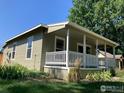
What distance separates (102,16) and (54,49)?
68.3 ft

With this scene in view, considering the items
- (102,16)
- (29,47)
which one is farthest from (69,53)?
(102,16)

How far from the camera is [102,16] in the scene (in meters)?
33.0

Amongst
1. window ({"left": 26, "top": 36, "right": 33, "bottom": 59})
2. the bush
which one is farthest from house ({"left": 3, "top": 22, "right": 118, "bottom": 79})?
the bush

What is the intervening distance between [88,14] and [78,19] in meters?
2.22

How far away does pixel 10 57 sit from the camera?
67.5 ft

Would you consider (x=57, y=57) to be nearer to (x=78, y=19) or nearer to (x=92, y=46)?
(x=92, y=46)

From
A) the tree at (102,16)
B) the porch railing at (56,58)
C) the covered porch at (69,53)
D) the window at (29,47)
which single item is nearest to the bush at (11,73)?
the porch railing at (56,58)

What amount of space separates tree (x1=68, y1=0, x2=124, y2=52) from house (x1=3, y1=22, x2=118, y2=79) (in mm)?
16032

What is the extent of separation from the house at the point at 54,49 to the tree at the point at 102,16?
16.0 metres

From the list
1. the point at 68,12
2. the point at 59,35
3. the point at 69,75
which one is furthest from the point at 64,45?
the point at 68,12

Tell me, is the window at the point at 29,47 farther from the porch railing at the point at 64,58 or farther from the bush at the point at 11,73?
the bush at the point at 11,73

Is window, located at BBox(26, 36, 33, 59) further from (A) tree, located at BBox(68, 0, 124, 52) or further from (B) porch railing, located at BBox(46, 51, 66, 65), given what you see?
(A) tree, located at BBox(68, 0, 124, 52)

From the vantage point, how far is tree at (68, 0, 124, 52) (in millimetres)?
32625

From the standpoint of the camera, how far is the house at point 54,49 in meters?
12.4
